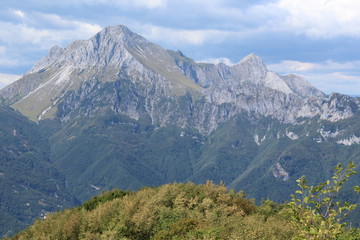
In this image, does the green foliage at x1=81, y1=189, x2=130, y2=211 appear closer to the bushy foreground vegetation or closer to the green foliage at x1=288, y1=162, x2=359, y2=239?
the bushy foreground vegetation

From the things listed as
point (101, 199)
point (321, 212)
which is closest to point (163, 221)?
point (101, 199)

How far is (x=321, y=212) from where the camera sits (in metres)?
35.1

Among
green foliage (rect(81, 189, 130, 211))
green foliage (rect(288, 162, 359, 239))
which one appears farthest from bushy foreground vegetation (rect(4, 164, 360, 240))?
green foliage (rect(288, 162, 359, 239))

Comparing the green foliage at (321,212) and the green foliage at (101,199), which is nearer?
the green foliage at (321,212)

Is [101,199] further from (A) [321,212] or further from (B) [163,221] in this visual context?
(A) [321,212]

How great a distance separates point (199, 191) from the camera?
156125mm

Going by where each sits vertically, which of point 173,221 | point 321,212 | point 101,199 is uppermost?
point 321,212

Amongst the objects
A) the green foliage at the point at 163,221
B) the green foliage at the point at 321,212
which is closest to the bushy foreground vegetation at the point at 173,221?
the green foliage at the point at 163,221

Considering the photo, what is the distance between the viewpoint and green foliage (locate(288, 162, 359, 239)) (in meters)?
32.4

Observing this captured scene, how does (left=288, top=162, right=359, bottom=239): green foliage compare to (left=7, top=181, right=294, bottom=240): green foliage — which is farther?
(left=7, top=181, right=294, bottom=240): green foliage

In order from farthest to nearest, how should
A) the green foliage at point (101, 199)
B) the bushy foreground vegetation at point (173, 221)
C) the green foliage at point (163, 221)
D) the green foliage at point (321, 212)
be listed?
the green foliage at point (101, 199) → the green foliage at point (163, 221) → the bushy foreground vegetation at point (173, 221) → the green foliage at point (321, 212)

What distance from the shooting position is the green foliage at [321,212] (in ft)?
106

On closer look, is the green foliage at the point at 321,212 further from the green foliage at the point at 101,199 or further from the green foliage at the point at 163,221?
the green foliage at the point at 101,199

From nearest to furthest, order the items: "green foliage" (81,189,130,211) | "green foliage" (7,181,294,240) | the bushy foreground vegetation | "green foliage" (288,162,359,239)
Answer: "green foliage" (288,162,359,239) → the bushy foreground vegetation → "green foliage" (7,181,294,240) → "green foliage" (81,189,130,211)
